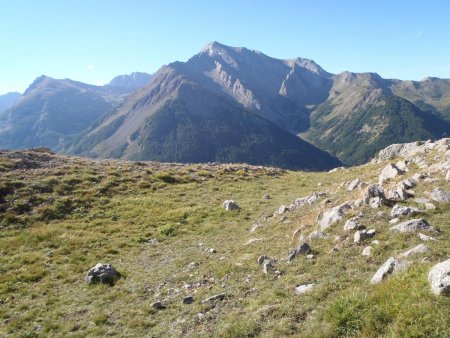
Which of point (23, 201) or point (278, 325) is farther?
point (23, 201)

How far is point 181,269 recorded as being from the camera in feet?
60.3

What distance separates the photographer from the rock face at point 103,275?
59.4 feet

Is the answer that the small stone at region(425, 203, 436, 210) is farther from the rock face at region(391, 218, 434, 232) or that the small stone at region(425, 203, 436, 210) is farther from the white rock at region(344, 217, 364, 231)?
the white rock at region(344, 217, 364, 231)

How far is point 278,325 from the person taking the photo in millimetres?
10641

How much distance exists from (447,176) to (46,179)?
108ft

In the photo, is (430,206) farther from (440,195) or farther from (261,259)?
(261,259)

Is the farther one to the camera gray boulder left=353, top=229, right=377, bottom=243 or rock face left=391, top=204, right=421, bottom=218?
rock face left=391, top=204, right=421, bottom=218

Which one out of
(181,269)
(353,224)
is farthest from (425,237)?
(181,269)

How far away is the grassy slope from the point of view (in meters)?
10.1

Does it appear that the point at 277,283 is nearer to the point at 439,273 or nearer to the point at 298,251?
the point at 298,251

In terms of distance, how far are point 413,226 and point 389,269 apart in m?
3.78

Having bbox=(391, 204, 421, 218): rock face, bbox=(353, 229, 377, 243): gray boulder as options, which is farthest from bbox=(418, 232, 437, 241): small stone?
bbox=(391, 204, 421, 218): rock face

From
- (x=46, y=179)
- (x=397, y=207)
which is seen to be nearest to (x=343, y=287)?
(x=397, y=207)

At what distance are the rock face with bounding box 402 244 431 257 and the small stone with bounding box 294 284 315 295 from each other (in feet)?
10.6
